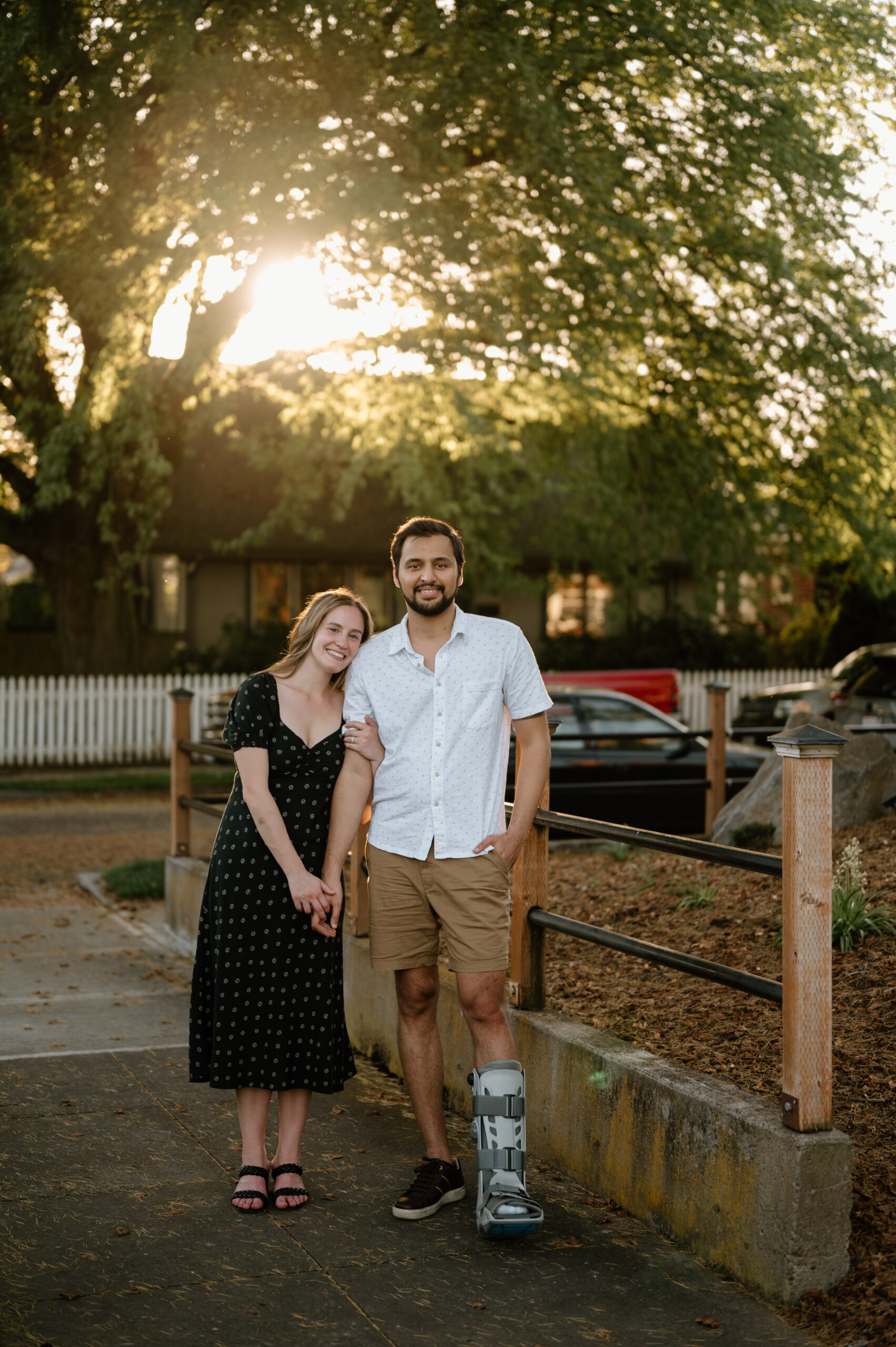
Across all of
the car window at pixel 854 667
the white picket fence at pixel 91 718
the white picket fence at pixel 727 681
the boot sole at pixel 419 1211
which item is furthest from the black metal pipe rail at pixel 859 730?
the white picket fence at pixel 727 681

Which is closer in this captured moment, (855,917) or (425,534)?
(425,534)

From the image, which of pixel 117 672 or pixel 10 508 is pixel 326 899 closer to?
pixel 117 672

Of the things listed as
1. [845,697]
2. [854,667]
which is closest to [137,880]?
[845,697]

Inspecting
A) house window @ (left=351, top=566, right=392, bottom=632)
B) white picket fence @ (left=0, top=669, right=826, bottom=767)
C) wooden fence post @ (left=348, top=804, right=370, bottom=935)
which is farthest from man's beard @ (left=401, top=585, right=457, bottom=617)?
house window @ (left=351, top=566, right=392, bottom=632)

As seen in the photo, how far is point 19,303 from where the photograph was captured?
16000 mm

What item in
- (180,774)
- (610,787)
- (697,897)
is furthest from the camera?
(610,787)

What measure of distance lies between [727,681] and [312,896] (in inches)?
807

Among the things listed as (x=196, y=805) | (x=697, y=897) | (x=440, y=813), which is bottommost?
(x=697, y=897)

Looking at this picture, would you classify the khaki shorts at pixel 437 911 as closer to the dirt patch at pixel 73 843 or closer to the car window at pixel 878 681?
the dirt patch at pixel 73 843

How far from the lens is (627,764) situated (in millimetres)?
11688

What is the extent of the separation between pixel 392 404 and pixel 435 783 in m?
16.0

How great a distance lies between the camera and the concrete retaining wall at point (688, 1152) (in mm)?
3492

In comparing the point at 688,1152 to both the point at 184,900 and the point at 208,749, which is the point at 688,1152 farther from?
the point at 184,900

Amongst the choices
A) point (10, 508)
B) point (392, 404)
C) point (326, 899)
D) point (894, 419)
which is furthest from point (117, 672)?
point (326, 899)
